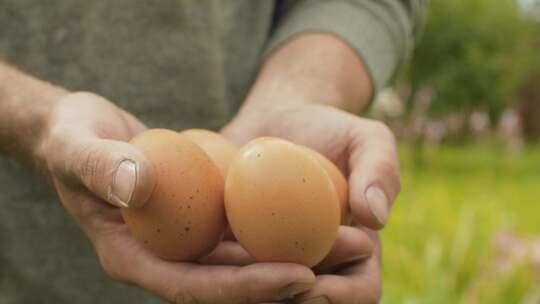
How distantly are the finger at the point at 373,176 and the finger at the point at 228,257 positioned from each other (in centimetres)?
14

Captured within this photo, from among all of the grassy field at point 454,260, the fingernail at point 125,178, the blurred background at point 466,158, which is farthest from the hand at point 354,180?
the blurred background at point 466,158

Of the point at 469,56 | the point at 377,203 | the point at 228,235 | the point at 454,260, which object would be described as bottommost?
the point at 469,56

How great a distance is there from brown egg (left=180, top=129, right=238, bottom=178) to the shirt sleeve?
1.03ft

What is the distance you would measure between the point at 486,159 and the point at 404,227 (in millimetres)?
5185

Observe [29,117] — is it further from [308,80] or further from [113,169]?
[308,80]

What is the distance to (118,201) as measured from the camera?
2.44 feet

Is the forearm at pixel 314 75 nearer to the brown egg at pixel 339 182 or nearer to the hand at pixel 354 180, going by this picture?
the hand at pixel 354 180

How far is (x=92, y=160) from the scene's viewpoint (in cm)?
75

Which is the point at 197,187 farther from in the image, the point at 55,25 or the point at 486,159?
the point at 486,159

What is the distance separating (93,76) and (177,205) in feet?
1.22

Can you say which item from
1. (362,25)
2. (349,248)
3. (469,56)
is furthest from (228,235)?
(469,56)

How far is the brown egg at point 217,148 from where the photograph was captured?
3.11 feet

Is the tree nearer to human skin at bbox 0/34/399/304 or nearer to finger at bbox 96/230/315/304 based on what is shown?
human skin at bbox 0/34/399/304

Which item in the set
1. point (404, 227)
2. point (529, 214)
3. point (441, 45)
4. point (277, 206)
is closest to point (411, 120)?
point (441, 45)
